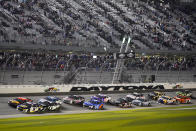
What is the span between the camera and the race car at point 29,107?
60.7 feet

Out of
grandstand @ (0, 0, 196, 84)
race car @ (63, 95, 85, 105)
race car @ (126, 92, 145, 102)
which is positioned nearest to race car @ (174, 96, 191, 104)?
grandstand @ (0, 0, 196, 84)

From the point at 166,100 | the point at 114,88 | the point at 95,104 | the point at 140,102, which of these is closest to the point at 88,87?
the point at 114,88

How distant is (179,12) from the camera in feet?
180

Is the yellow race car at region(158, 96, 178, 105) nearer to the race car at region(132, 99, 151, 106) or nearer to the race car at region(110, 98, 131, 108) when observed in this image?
the race car at region(132, 99, 151, 106)

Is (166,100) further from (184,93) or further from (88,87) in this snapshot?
(88,87)

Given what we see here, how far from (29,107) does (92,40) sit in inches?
683

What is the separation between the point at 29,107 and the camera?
18.6 meters

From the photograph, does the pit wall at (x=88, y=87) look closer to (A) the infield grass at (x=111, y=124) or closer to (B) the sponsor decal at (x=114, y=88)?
(B) the sponsor decal at (x=114, y=88)

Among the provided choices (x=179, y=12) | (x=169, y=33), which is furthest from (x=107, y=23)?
(x=179, y=12)

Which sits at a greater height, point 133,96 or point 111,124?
→ point 133,96

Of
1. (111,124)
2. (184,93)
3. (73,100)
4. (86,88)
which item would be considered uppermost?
(86,88)

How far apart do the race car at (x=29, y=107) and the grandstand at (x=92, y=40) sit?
8.89 feet

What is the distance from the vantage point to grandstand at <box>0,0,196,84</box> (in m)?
22.7

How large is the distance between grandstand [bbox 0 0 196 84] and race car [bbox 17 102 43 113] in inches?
107
